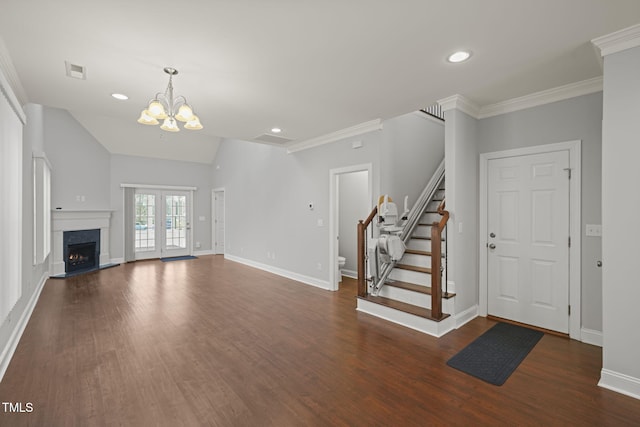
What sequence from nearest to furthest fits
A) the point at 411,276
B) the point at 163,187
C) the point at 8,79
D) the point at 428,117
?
1. the point at 8,79
2. the point at 411,276
3. the point at 428,117
4. the point at 163,187

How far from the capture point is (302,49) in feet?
8.09

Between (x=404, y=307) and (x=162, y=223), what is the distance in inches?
294

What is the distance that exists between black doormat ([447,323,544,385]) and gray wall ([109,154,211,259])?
320 inches

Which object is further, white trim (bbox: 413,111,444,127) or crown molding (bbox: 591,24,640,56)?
white trim (bbox: 413,111,444,127)

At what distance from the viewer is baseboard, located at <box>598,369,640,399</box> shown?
7.24 ft

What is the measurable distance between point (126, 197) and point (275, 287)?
533 cm

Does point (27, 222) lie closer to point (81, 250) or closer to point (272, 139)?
point (272, 139)

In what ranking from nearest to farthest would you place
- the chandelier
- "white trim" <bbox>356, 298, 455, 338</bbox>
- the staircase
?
the chandelier
"white trim" <bbox>356, 298, 455, 338</bbox>
the staircase

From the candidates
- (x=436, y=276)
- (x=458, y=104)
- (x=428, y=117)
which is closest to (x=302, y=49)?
(x=458, y=104)

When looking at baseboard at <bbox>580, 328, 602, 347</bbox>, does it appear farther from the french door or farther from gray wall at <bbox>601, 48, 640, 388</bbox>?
the french door

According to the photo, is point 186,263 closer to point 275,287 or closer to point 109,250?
point 109,250

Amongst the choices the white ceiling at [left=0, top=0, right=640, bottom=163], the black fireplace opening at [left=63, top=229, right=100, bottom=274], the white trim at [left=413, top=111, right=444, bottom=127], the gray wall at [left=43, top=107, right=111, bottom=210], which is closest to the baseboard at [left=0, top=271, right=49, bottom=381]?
the black fireplace opening at [left=63, top=229, right=100, bottom=274]

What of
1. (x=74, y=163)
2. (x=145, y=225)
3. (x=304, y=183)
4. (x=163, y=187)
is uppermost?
(x=74, y=163)

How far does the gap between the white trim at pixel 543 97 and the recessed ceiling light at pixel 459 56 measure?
55.7 inches
